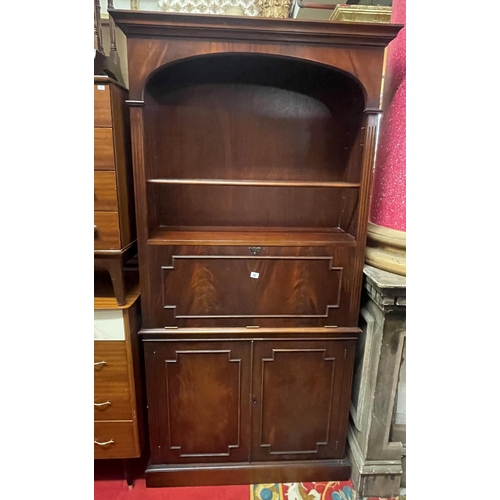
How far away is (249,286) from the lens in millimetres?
1370

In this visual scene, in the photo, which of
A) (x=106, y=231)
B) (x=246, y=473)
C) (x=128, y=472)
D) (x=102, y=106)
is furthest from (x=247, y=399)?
(x=102, y=106)

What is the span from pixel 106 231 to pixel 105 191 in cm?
14

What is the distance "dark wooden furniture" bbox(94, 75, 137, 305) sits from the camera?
45.9 inches

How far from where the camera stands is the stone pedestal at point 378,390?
1.33 metres

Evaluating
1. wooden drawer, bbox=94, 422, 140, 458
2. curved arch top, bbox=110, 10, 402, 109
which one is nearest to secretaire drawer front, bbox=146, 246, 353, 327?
wooden drawer, bbox=94, 422, 140, 458

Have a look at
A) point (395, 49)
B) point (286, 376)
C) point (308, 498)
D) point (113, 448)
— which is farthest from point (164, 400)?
point (395, 49)

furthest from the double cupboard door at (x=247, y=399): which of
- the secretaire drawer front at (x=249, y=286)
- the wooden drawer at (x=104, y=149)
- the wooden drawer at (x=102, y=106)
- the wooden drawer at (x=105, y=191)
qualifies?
the wooden drawer at (x=102, y=106)

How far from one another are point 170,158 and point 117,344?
0.80m

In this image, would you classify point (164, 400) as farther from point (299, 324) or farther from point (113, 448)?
point (299, 324)

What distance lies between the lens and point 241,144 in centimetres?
151

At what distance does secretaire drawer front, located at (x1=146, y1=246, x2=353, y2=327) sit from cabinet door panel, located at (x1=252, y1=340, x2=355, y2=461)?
12 centimetres

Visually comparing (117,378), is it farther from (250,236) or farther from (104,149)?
(104,149)

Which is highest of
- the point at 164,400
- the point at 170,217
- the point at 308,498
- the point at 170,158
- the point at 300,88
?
the point at 300,88

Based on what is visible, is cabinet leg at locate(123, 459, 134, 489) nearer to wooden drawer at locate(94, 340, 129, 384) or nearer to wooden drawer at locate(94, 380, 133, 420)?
wooden drawer at locate(94, 380, 133, 420)
